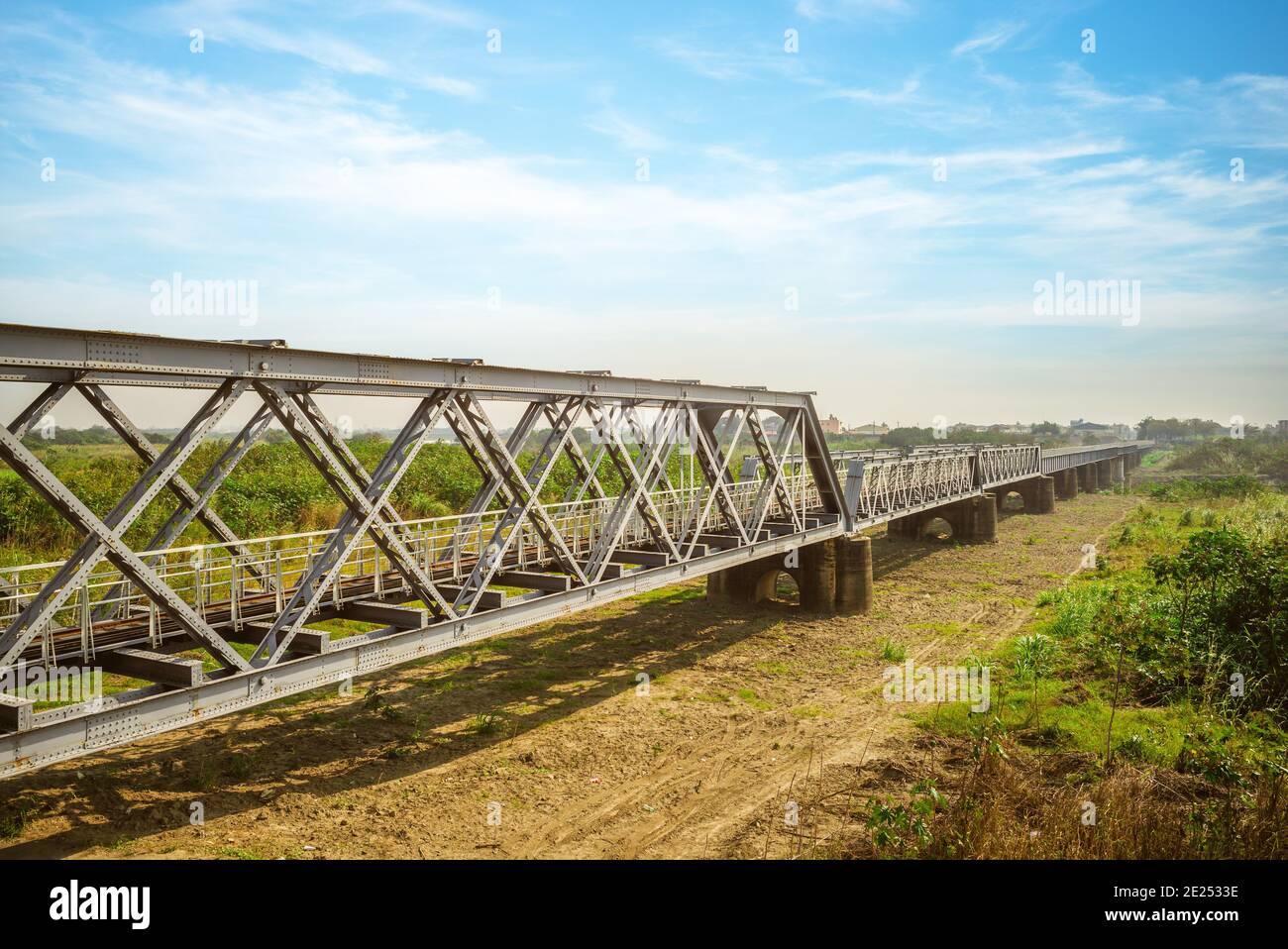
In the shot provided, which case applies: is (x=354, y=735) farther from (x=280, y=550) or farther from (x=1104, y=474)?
(x=1104, y=474)

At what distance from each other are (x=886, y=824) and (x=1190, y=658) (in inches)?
418

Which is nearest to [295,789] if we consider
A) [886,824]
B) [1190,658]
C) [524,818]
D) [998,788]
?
[524,818]

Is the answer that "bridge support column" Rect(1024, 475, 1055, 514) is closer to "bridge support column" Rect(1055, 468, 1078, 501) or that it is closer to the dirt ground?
"bridge support column" Rect(1055, 468, 1078, 501)

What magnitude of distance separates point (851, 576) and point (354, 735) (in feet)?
52.5

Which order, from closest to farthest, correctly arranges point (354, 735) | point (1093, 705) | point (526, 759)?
point (526, 759)
point (354, 735)
point (1093, 705)

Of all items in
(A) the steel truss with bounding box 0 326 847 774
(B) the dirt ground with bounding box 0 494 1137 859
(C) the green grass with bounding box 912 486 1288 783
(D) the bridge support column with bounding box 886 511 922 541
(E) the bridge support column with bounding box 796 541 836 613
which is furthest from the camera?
(D) the bridge support column with bounding box 886 511 922 541

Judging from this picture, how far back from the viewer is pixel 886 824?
9.79 meters

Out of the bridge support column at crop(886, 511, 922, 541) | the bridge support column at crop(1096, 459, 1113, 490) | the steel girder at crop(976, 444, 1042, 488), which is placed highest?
the steel girder at crop(976, 444, 1042, 488)

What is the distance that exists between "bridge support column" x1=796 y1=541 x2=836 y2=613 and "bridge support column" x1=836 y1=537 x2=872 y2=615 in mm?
202

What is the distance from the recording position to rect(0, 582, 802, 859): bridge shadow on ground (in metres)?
11.2

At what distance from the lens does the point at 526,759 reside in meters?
13.6

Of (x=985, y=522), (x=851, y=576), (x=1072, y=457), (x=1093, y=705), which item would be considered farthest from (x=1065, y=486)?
(x=1093, y=705)

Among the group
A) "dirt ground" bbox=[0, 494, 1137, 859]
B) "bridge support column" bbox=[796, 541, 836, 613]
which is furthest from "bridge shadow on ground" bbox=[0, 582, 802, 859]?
"bridge support column" bbox=[796, 541, 836, 613]

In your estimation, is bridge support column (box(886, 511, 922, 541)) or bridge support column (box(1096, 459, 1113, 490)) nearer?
bridge support column (box(886, 511, 922, 541))
